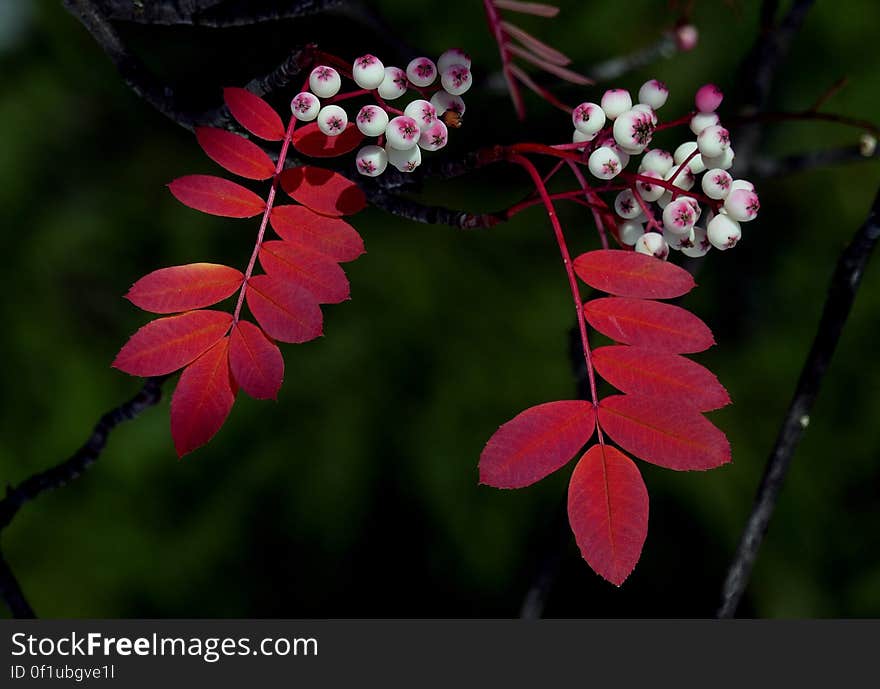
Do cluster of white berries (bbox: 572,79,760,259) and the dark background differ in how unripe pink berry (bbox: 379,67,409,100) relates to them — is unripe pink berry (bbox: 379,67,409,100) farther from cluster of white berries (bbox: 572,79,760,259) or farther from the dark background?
the dark background

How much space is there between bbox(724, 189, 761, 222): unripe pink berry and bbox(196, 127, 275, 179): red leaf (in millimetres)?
190

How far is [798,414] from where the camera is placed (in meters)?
0.47

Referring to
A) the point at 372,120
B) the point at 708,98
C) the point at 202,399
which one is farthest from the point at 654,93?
the point at 202,399

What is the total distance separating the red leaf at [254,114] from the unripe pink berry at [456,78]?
7cm

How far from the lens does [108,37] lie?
0.42 meters

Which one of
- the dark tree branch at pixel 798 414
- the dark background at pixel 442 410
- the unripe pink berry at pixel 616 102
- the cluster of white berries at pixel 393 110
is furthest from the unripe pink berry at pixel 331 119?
the dark background at pixel 442 410

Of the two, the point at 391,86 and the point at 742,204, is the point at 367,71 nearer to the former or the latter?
the point at 391,86

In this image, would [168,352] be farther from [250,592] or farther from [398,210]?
[250,592]

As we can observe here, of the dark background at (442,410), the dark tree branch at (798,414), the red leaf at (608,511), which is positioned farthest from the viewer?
the dark background at (442,410)

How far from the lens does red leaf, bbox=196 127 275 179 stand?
13.9 inches

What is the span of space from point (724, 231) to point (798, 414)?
158mm

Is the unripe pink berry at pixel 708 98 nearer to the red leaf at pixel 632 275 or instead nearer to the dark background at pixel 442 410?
the red leaf at pixel 632 275

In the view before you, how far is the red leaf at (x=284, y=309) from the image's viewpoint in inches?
13.1

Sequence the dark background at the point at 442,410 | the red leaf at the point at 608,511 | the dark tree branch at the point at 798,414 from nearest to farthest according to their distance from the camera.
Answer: the red leaf at the point at 608,511
the dark tree branch at the point at 798,414
the dark background at the point at 442,410
